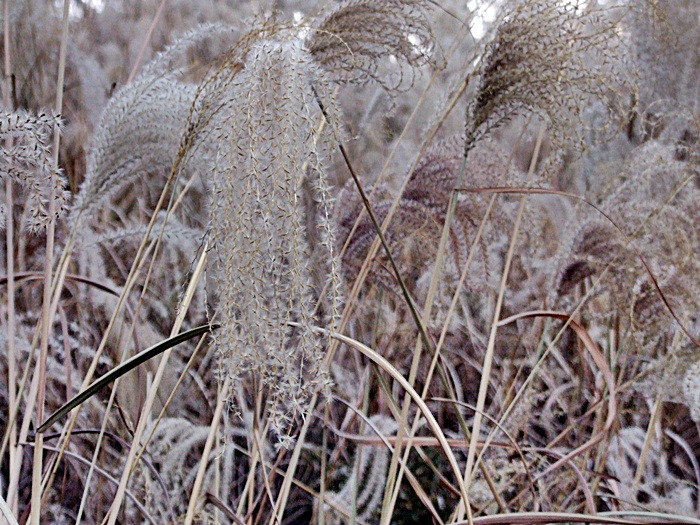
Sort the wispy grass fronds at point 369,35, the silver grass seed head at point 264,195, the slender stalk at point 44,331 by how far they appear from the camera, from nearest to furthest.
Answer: the silver grass seed head at point 264,195
the slender stalk at point 44,331
the wispy grass fronds at point 369,35

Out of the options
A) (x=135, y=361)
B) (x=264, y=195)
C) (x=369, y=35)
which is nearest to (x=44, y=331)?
(x=135, y=361)

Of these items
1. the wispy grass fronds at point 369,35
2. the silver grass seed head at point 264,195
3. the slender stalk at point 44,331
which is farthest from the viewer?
the wispy grass fronds at point 369,35

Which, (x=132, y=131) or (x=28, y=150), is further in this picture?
(x=132, y=131)

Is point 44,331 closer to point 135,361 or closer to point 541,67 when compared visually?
point 135,361

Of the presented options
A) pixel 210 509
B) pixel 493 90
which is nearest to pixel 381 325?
pixel 210 509

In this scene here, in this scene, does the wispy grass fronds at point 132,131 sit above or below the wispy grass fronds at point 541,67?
above

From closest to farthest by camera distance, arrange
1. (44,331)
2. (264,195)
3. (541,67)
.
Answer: (264,195) → (44,331) → (541,67)

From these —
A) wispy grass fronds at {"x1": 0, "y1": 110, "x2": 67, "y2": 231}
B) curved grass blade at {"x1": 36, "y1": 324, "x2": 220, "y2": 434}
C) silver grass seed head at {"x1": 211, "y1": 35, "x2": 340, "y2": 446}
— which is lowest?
curved grass blade at {"x1": 36, "y1": 324, "x2": 220, "y2": 434}

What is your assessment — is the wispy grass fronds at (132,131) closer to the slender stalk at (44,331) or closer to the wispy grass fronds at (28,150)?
the slender stalk at (44,331)

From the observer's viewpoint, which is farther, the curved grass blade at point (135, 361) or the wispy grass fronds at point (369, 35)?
the wispy grass fronds at point (369, 35)

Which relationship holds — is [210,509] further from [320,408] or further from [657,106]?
[657,106]

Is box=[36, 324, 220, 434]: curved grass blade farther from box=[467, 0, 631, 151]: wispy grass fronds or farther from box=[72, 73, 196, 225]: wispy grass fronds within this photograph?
box=[467, 0, 631, 151]: wispy grass fronds

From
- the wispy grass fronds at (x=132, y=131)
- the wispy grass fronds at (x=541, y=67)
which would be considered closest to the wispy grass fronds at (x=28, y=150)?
the wispy grass fronds at (x=132, y=131)

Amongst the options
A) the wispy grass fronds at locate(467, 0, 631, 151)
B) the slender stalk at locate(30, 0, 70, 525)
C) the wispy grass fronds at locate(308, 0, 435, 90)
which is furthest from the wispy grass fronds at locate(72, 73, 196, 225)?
the wispy grass fronds at locate(467, 0, 631, 151)
